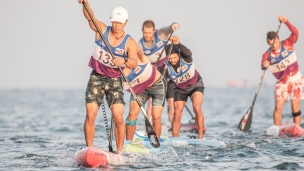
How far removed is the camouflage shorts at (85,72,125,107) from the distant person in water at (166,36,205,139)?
11.0 feet

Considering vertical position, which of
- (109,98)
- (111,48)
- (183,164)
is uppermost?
(111,48)

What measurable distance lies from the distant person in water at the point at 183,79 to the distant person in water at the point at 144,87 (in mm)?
1306

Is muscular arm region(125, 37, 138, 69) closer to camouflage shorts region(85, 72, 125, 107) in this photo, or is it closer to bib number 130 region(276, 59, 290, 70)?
camouflage shorts region(85, 72, 125, 107)

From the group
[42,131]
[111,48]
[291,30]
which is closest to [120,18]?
[111,48]

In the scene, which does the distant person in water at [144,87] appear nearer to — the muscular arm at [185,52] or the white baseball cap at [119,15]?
the muscular arm at [185,52]

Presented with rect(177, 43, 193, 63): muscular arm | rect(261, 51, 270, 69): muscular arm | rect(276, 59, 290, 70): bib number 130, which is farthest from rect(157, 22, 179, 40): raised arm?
rect(276, 59, 290, 70): bib number 130

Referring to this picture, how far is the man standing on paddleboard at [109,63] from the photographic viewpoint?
42.0 ft

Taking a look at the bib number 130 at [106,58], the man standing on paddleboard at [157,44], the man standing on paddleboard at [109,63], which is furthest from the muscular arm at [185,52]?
the bib number 130 at [106,58]

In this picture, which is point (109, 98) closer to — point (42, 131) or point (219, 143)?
point (219, 143)

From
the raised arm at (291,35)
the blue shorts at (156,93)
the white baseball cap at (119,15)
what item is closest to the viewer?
the white baseball cap at (119,15)

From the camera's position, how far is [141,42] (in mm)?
17719

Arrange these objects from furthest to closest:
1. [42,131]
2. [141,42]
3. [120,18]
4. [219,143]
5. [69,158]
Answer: [42,131], [141,42], [219,143], [69,158], [120,18]

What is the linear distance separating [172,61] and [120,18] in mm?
3956

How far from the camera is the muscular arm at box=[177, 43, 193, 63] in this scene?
1627cm
